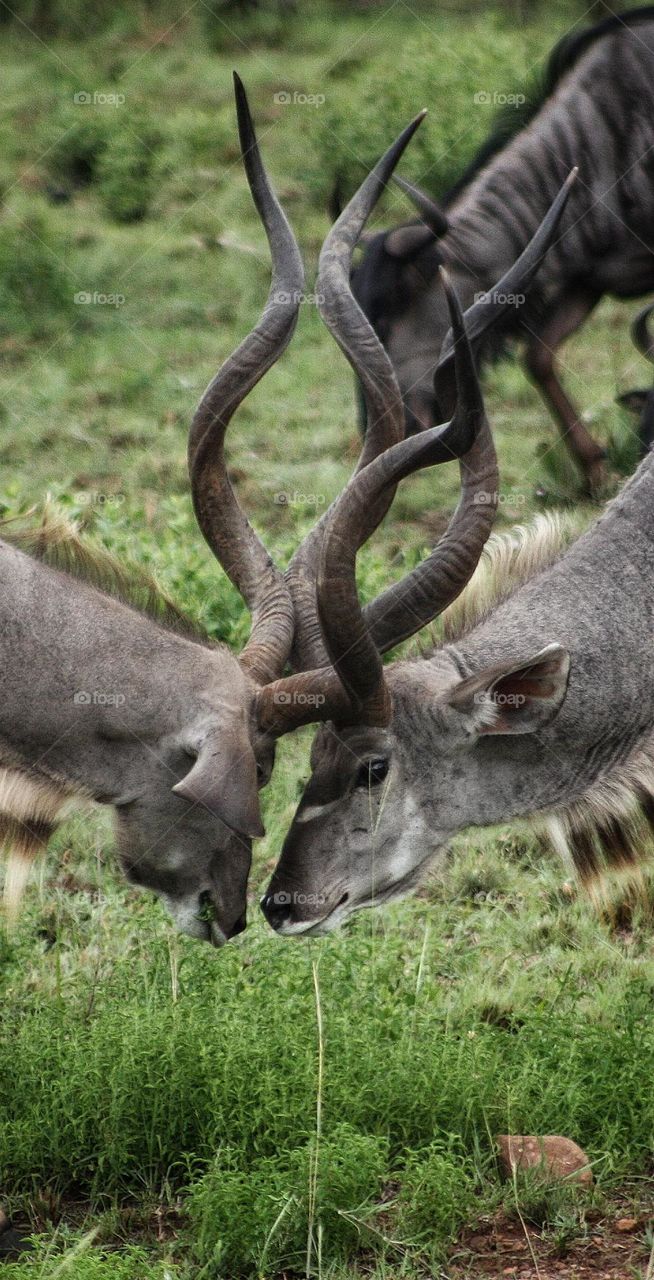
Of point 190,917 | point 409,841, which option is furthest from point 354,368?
point 190,917

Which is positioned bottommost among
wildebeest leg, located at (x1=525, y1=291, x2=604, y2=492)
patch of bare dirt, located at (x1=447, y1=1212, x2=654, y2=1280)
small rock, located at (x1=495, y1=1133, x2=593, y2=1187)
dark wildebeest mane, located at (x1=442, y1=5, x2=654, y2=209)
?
patch of bare dirt, located at (x1=447, y1=1212, x2=654, y2=1280)

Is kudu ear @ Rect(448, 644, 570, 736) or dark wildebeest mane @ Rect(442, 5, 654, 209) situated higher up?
dark wildebeest mane @ Rect(442, 5, 654, 209)

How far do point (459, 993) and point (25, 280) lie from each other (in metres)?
6.27

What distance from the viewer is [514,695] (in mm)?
5098

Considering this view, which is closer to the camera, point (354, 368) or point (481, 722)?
point (481, 722)

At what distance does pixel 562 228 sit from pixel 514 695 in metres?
4.26

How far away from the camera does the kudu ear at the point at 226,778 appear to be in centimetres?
448
